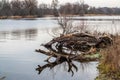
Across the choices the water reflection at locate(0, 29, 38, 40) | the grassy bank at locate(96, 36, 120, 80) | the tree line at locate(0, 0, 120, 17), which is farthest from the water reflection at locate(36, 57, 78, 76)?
the tree line at locate(0, 0, 120, 17)

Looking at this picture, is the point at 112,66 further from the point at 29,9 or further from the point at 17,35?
the point at 29,9

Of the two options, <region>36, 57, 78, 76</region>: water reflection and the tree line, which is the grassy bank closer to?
<region>36, 57, 78, 76</region>: water reflection

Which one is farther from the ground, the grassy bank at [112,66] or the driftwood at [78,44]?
the grassy bank at [112,66]

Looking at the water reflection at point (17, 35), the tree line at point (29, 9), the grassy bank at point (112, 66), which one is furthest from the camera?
the tree line at point (29, 9)

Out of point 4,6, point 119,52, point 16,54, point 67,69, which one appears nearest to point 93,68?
point 67,69

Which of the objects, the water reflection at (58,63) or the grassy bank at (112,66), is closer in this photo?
the grassy bank at (112,66)

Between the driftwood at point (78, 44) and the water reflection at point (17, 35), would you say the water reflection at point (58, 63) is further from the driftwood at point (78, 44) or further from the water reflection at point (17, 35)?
the water reflection at point (17, 35)

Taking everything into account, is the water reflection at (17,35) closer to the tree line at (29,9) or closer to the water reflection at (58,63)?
the water reflection at (58,63)

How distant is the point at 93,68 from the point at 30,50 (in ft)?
25.2

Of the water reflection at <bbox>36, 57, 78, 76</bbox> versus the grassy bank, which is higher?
the grassy bank

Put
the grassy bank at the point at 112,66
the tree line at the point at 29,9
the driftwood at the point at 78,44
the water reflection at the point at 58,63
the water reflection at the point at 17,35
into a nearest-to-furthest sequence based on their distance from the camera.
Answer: the grassy bank at the point at 112,66
the water reflection at the point at 58,63
the driftwood at the point at 78,44
the water reflection at the point at 17,35
the tree line at the point at 29,9

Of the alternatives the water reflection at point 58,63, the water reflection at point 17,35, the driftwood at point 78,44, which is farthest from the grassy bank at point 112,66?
the water reflection at point 17,35

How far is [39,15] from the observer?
120 metres

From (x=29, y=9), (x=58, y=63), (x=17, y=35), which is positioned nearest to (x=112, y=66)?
(x=58, y=63)
